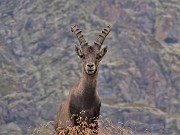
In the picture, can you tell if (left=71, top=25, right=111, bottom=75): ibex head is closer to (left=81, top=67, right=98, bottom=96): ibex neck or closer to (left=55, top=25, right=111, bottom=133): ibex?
(left=55, top=25, right=111, bottom=133): ibex

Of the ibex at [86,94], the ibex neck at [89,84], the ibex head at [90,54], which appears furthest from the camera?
the ibex neck at [89,84]

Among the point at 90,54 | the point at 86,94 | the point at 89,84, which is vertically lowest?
the point at 86,94

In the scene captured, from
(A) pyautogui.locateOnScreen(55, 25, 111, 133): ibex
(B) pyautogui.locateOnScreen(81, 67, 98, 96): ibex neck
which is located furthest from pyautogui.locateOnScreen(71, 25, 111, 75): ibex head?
(B) pyautogui.locateOnScreen(81, 67, 98, 96): ibex neck

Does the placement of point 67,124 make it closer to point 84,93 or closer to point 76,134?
point 84,93

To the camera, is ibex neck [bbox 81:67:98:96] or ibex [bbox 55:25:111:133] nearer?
ibex [bbox 55:25:111:133]

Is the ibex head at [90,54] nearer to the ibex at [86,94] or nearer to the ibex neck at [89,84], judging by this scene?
the ibex at [86,94]

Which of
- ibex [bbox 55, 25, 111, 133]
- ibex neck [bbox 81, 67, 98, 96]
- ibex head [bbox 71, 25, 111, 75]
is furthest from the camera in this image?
ibex neck [bbox 81, 67, 98, 96]

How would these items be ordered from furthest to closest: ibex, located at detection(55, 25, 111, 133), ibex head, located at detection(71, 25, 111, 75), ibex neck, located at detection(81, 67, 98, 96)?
ibex neck, located at detection(81, 67, 98, 96)
ibex, located at detection(55, 25, 111, 133)
ibex head, located at detection(71, 25, 111, 75)

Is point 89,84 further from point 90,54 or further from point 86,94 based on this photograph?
point 90,54

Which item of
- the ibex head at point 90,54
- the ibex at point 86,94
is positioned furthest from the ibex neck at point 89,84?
the ibex head at point 90,54

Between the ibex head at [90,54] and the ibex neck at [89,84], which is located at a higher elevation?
the ibex head at [90,54]

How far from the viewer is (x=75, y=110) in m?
20.3

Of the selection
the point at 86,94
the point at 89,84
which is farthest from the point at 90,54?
A: the point at 86,94

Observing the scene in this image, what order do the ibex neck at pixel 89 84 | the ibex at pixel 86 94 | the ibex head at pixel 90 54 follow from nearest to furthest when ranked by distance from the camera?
the ibex head at pixel 90 54 → the ibex at pixel 86 94 → the ibex neck at pixel 89 84
